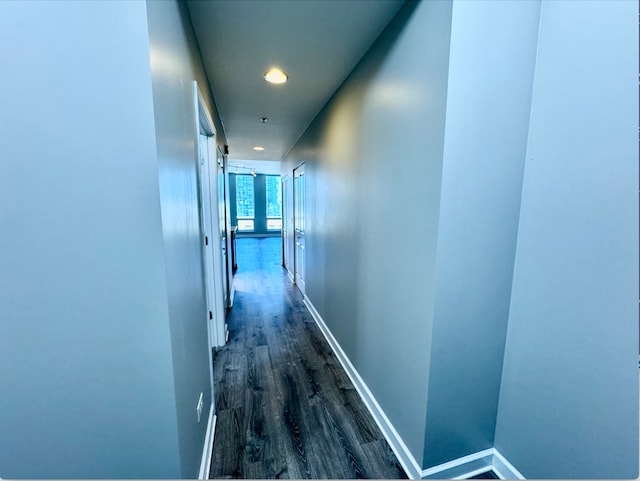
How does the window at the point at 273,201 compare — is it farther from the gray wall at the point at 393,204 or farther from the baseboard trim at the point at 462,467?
the baseboard trim at the point at 462,467

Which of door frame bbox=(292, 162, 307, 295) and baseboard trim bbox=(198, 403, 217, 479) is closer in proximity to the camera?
baseboard trim bbox=(198, 403, 217, 479)

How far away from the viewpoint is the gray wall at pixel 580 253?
90 centimetres

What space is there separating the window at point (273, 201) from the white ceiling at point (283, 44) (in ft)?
28.0

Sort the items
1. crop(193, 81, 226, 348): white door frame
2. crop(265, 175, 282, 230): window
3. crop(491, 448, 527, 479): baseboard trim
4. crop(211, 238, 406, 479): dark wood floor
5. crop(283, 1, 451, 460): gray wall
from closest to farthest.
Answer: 1. crop(283, 1, 451, 460): gray wall
2. crop(491, 448, 527, 479): baseboard trim
3. crop(211, 238, 406, 479): dark wood floor
4. crop(193, 81, 226, 348): white door frame
5. crop(265, 175, 282, 230): window

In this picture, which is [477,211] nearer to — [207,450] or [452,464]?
[452,464]

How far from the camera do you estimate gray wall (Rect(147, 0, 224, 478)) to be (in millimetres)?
888

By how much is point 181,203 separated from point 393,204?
44.0 inches

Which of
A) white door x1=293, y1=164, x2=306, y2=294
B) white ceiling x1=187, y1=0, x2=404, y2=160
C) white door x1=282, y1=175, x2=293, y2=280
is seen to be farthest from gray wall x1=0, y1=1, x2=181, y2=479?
white door x1=282, y1=175, x2=293, y2=280

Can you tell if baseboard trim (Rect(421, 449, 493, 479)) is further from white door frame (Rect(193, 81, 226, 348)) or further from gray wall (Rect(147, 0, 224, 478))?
white door frame (Rect(193, 81, 226, 348))

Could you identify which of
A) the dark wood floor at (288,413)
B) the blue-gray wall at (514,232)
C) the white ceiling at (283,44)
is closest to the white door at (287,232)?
the dark wood floor at (288,413)

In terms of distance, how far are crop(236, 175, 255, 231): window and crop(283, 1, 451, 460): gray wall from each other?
9043mm

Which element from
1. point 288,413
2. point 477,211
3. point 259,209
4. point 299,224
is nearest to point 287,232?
point 299,224

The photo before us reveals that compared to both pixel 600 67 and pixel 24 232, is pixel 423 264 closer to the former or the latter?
pixel 600 67

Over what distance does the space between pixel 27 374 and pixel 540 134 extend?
219cm
